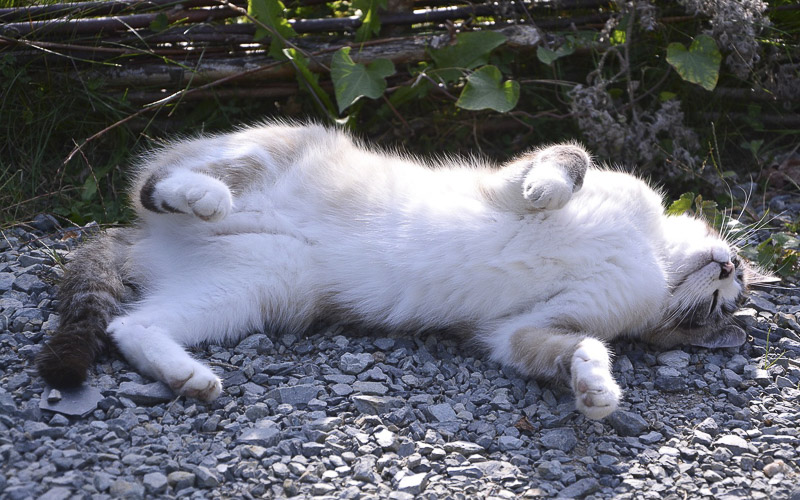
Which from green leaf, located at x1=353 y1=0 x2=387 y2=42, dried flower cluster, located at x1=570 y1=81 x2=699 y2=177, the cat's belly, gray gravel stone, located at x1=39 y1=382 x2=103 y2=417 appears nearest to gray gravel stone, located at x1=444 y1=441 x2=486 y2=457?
the cat's belly

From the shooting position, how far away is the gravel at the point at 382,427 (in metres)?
2.24

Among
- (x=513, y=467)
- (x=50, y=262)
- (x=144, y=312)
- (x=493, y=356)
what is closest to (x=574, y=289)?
(x=493, y=356)

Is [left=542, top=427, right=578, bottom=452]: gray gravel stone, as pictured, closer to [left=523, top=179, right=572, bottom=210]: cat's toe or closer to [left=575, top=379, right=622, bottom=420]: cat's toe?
[left=575, top=379, right=622, bottom=420]: cat's toe

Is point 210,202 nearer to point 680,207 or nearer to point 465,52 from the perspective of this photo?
point 465,52

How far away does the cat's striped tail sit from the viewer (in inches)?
98.3

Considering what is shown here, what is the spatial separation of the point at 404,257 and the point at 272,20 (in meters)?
1.78

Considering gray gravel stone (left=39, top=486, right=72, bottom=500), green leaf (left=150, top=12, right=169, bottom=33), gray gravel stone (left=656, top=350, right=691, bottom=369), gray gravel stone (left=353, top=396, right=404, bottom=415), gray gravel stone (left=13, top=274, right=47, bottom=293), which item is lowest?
gray gravel stone (left=656, top=350, right=691, bottom=369)

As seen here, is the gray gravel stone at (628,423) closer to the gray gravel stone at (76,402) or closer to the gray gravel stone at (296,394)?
the gray gravel stone at (296,394)

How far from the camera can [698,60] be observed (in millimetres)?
4035

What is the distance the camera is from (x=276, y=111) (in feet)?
15.2

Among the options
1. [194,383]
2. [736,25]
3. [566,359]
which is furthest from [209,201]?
[736,25]

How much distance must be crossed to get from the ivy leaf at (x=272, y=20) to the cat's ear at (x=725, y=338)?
268cm

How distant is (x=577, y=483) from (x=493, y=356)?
2.60 feet

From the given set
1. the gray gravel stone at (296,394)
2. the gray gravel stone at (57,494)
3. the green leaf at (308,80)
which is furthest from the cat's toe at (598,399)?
the green leaf at (308,80)
